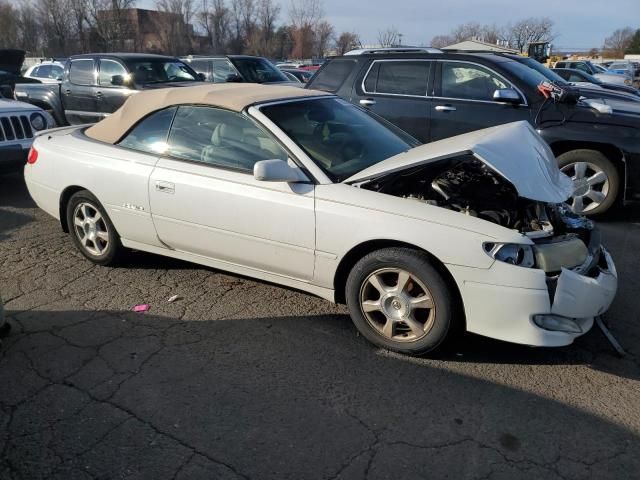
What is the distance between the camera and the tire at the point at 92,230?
4.53m

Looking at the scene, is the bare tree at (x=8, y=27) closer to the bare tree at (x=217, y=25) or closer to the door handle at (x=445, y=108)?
the bare tree at (x=217, y=25)

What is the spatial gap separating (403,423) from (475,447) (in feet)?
1.20

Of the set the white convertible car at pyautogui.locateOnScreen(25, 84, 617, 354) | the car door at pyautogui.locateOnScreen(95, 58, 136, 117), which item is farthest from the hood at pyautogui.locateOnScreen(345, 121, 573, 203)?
the car door at pyautogui.locateOnScreen(95, 58, 136, 117)

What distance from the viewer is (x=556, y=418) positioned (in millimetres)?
2754

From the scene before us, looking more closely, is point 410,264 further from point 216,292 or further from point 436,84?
point 436,84

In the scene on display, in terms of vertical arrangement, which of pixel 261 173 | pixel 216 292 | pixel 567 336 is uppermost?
pixel 261 173

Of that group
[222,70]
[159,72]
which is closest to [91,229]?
[159,72]

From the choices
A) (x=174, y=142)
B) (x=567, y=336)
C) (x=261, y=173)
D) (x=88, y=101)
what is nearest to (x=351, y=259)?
(x=261, y=173)

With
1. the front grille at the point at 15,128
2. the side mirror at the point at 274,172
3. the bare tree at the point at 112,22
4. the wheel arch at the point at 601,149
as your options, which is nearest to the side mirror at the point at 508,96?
the wheel arch at the point at 601,149

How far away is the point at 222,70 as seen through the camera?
1284 cm

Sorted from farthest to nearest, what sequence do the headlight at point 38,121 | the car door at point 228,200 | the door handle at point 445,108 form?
1. the headlight at point 38,121
2. the door handle at point 445,108
3. the car door at point 228,200

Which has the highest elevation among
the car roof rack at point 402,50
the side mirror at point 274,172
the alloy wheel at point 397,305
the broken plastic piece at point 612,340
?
the car roof rack at point 402,50

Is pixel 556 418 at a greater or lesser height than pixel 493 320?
lesser

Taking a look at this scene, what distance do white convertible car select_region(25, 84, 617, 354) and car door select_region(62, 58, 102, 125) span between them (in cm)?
612
